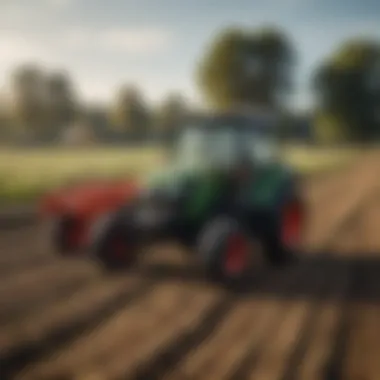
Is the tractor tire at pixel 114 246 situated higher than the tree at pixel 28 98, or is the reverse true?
the tree at pixel 28 98

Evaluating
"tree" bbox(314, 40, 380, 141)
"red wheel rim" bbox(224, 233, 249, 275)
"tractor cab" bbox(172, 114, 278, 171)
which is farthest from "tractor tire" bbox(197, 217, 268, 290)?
"tree" bbox(314, 40, 380, 141)

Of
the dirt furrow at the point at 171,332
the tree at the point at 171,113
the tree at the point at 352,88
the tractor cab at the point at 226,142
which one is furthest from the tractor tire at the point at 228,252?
the tree at the point at 352,88

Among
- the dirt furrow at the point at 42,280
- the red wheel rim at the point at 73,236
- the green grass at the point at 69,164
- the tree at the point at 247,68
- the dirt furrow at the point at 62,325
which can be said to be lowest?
the dirt furrow at the point at 62,325

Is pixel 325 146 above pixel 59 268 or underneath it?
above

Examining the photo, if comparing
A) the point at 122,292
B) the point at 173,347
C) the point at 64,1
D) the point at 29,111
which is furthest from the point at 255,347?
the point at 64,1

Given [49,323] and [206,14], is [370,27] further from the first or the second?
[49,323]

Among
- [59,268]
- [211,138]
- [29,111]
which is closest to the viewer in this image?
[29,111]

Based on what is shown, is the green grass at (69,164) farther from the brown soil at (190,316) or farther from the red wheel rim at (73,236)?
the red wheel rim at (73,236)

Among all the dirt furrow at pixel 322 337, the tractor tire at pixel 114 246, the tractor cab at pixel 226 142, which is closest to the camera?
the dirt furrow at pixel 322 337
